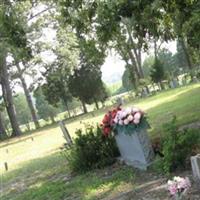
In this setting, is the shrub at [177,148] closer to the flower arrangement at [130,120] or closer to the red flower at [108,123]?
the flower arrangement at [130,120]

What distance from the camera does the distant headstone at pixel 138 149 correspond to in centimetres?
1022

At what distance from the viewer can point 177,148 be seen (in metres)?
8.99

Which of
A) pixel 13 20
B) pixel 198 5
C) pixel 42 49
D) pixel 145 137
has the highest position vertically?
pixel 42 49

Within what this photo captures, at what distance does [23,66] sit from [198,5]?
44.6 meters

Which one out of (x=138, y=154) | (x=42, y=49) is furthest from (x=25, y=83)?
(x=138, y=154)

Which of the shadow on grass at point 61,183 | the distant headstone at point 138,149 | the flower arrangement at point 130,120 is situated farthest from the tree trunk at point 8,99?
the flower arrangement at point 130,120

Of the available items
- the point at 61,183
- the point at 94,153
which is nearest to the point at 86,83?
the point at 94,153

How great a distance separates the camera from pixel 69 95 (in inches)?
2415

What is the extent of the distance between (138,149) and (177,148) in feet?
4.90

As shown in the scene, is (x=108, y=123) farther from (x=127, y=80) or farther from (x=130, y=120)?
(x=127, y=80)

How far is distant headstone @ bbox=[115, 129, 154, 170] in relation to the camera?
1022 centimetres

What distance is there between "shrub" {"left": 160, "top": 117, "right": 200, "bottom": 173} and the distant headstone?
0.95 m

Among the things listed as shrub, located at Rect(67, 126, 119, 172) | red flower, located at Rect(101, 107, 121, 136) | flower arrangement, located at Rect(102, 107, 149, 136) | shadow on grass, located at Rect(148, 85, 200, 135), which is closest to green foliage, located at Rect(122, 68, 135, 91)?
shadow on grass, located at Rect(148, 85, 200, 135)

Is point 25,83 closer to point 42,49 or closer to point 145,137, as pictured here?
point 42,49
